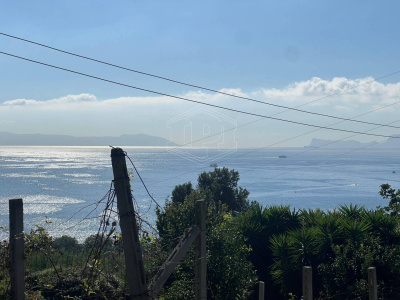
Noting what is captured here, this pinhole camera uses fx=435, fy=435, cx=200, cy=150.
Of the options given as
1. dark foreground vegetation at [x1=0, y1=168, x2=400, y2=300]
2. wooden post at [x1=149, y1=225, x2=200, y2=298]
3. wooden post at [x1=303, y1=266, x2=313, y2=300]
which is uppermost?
wooden post at [x1=149, y1=225, x2=200, y2=298]

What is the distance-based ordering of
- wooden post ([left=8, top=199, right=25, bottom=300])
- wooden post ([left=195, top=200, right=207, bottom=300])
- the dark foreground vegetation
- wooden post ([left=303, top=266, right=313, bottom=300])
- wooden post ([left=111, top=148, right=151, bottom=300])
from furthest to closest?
the dark foreground vegetation
wooden post ([left=303, top=266, right=313, bottom=300])
wooden post ([left=195, top=200, right=207, bottom=300])
wooden post ([left=8, top=199, right=25, bottom=300])
wooden post ([left=111, top=148, right=151, bottom=300])

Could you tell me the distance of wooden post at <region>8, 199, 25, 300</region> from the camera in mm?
4781

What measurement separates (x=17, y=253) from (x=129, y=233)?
150 centimetres

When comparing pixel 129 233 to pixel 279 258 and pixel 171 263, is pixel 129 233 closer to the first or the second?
pixel 171 263

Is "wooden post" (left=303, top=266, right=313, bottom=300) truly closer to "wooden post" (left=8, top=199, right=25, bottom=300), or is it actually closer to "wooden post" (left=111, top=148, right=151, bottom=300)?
"wooden post" (left=111, top=148, right=151, bottom=300)

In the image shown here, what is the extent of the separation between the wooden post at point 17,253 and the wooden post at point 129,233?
1.25 metres

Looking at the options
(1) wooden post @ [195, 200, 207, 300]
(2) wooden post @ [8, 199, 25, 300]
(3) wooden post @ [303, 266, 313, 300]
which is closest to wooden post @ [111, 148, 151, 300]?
(2) wooden post @ [8, 199, 25, 300]

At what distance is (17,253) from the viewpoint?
4859 millimetres

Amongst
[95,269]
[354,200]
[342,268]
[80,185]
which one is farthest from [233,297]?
[80,185]

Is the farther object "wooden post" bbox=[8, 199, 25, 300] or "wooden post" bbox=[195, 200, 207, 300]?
"wooden post" bbox=[195, 200, 207, 300]

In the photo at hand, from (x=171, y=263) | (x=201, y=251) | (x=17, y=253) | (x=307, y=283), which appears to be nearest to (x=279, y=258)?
(x=307, y=283)

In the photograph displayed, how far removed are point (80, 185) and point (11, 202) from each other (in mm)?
127260

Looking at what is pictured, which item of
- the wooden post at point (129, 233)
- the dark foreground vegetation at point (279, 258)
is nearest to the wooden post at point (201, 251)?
the dark foreground vegetation at point (279, 258)

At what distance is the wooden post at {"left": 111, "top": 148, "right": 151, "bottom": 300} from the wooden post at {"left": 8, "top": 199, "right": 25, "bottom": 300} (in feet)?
4.10
